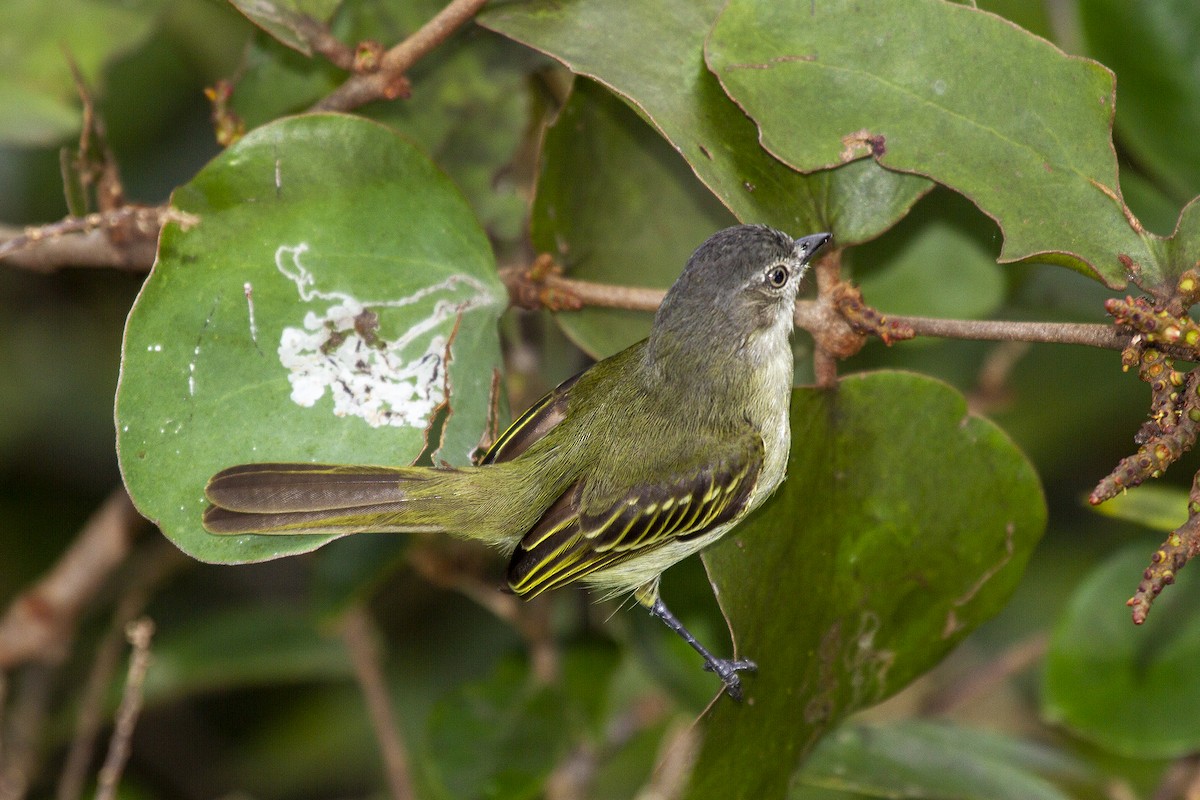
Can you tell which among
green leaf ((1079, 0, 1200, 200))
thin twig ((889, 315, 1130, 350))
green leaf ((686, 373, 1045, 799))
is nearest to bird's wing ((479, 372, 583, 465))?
green leaf ((686, 373, 1045, 799))

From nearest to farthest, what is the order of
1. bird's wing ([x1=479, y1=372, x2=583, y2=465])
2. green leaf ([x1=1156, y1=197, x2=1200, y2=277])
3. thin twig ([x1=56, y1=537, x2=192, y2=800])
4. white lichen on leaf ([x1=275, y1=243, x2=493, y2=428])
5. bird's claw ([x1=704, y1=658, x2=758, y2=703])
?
green leaf ([x1=1156, y1=197, x2=1200, y2=277]), bird's claw ([x1=704, y1=658, x2=758, y2=703]), white lichen on leaf ([x1=275, y1=243, x2=493, y2=428]), bird's wing ([x1=479, y1=372, x2=583, y2=465]), thin twig ([x1=56, y1=537, x2=192, y2=800])

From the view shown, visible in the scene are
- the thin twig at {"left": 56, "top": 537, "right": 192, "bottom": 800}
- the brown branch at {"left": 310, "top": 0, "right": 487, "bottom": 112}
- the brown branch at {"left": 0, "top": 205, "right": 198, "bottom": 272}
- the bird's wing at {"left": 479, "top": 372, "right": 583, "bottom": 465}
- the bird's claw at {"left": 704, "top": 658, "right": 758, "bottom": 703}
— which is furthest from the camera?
the thin twig at {"left": 56, "top": 537, "right": 192, "bottom": 800}

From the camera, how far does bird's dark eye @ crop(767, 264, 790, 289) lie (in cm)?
280

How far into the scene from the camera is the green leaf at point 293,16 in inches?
101

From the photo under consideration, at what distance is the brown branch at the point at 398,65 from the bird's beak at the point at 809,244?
2.69ft

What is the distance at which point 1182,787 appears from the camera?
3.29 meters

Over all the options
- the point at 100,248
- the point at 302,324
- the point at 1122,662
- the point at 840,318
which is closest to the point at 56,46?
the point at 100,248

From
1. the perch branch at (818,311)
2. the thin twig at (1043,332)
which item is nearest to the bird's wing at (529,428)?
the perch branch at (818,311)

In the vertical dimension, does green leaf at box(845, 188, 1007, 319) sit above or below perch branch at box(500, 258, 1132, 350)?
below

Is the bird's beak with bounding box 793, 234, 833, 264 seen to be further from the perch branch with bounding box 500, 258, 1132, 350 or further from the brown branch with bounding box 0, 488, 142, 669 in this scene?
the brown branch with bounding box 0, 488, 142, 669

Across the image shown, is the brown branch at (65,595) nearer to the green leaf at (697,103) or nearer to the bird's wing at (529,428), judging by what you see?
the bird's wing at (529,428)

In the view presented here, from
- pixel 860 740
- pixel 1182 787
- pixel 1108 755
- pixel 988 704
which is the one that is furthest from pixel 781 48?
pixel 988 704

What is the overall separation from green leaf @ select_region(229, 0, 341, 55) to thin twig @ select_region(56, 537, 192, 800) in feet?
5.50

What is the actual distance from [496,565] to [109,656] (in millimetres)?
1171
